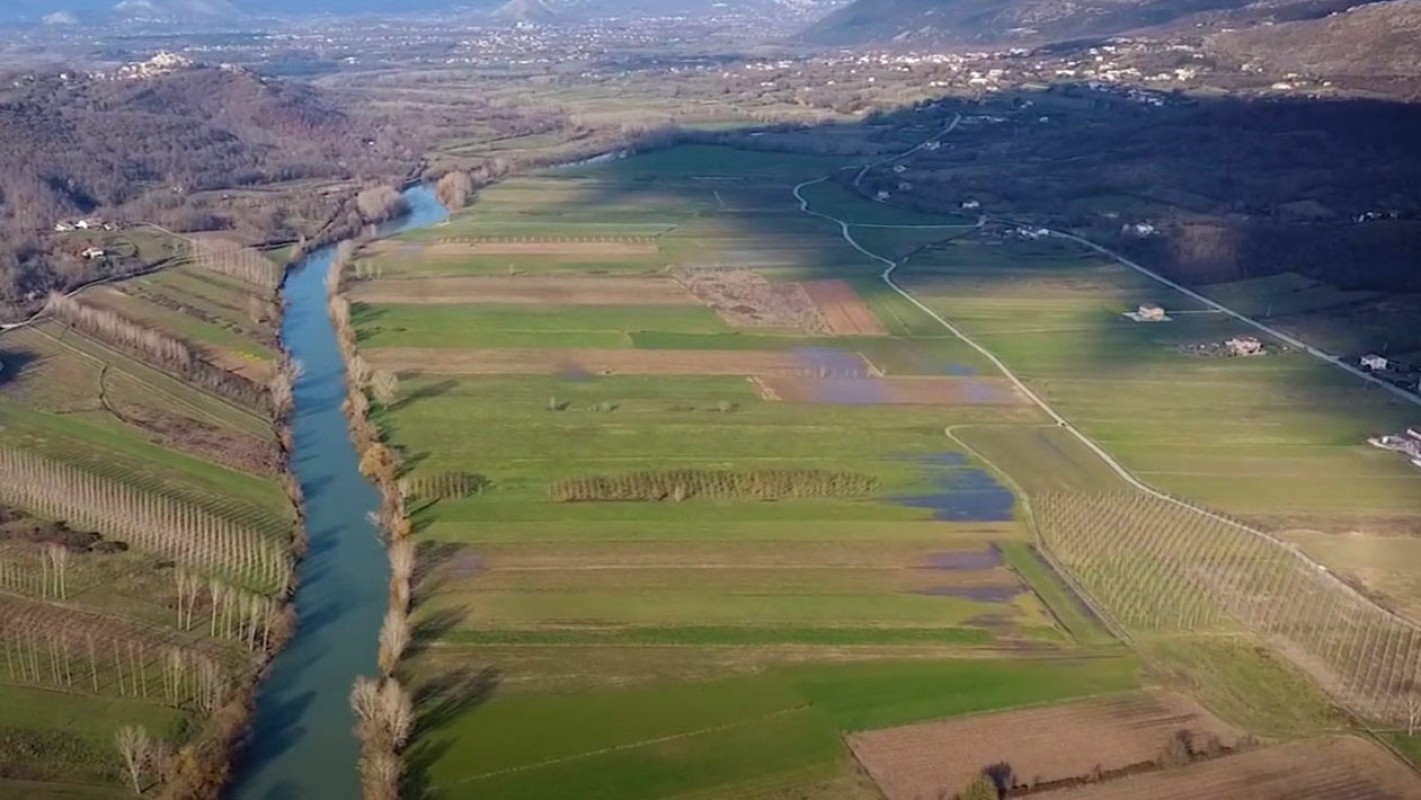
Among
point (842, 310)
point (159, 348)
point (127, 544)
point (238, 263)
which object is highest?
point (238, 263)

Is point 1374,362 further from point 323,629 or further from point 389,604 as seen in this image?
point 323,629

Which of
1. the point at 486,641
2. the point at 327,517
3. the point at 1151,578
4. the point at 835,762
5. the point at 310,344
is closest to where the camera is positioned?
the point at 835,762

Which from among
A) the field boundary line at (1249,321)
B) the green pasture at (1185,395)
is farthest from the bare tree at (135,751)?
the field boundary line at (1249,321)

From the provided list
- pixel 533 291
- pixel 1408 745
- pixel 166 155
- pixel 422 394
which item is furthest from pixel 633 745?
pixel 166 155

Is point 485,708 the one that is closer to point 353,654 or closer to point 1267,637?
point 353,654

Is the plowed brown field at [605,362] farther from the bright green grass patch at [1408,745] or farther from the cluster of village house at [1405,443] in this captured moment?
the bright green grass patch at [1408,745]

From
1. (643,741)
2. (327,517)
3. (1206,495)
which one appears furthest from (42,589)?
(1206,495)

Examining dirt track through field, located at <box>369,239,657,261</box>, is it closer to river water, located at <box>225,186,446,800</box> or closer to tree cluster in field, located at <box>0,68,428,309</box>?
tree cluster in field, located at <box>0,68,428,309</box>
